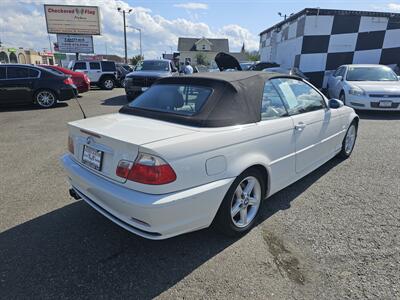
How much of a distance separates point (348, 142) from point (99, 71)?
15.8 meters

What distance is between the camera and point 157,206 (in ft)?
6.62

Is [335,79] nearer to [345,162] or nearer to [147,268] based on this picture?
[345,162]

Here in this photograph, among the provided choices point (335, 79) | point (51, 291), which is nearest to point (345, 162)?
point (51, 291)

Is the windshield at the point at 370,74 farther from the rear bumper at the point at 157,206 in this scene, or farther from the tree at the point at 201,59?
the tree at the point at 201,59

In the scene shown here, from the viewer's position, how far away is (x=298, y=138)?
3.20 m

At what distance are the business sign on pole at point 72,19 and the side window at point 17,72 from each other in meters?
21.6

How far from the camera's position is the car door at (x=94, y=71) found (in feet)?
56.2

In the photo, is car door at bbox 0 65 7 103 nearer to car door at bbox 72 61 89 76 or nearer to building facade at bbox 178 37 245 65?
car door at bbox 72 61 89 76

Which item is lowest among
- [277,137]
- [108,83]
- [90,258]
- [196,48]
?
[90,258]

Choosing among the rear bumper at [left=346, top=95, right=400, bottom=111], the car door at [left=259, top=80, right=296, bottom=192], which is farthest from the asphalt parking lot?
the rear bumper at [left=346, top=95, right=400, bottom=111]

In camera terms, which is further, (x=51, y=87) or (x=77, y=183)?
(x=51, y=87)

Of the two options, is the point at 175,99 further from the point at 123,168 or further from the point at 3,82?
the point at 3,82

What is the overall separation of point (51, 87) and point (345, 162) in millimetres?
9303

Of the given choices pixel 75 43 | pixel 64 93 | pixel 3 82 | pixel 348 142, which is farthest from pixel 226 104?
pixel 75 43
